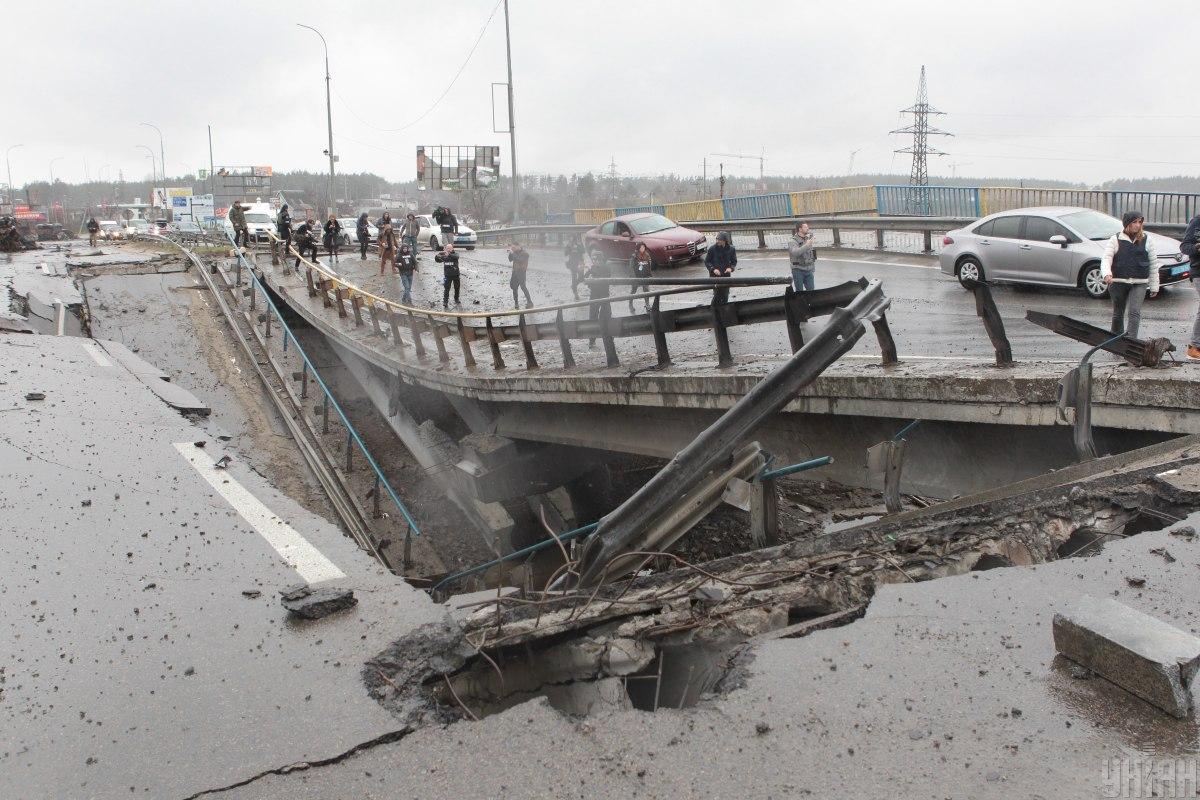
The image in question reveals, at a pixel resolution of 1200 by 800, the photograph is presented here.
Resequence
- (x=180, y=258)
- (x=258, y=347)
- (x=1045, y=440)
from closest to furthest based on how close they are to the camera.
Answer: (x=1045, y=440), (x=258, y=347), (x=180, y=258)

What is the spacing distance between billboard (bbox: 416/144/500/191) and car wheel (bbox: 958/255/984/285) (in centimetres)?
4078

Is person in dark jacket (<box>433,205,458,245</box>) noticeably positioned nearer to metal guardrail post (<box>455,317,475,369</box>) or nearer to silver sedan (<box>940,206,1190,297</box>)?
metal guardrail post (<box>455,317,475,369</box>)

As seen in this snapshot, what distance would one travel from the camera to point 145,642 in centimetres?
478

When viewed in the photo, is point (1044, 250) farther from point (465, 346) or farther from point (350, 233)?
point (350, 233)

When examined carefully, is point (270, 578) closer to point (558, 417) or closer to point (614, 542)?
point (614, 542)

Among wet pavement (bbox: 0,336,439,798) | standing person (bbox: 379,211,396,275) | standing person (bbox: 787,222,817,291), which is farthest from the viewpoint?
standing person (bbox: 379,211,396,275)

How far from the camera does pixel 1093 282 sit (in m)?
14.3

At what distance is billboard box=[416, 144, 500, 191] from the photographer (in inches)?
2099

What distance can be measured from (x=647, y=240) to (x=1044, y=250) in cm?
1044

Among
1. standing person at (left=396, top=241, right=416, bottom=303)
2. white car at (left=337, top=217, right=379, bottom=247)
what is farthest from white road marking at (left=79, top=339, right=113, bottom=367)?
white car at (left=337, top=217, right=379, bottom=247)

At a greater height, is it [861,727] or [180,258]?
[180,258]

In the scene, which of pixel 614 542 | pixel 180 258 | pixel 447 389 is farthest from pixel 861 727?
pixel 180 258

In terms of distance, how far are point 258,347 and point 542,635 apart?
17881 millimetres

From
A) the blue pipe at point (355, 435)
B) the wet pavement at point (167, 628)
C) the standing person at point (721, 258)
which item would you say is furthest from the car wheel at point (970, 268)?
the wet pavement at point (167, 628)
